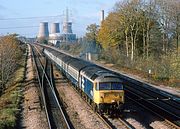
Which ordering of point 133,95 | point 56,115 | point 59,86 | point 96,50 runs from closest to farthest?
point 56,115 → point 133,95 → point 59,86 → point 96,50

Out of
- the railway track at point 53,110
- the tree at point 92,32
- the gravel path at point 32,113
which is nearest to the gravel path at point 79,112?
the railway track at point 53,110

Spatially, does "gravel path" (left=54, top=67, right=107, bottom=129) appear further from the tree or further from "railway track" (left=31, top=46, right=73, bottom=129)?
the tree

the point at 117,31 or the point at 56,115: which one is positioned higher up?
the point at 117,31

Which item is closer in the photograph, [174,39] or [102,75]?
[102,75]

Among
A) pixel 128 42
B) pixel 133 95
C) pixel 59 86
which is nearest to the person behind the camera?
pixel 133 95

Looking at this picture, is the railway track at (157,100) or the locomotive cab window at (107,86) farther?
the railway track at (157,100)

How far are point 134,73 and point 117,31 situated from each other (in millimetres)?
20011

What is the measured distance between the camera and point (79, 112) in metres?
27.0

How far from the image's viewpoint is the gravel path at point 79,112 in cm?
2308

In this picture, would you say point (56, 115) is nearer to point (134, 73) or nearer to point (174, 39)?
point (134, 73)

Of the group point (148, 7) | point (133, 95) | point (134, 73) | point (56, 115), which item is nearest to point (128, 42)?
point (148, 7)

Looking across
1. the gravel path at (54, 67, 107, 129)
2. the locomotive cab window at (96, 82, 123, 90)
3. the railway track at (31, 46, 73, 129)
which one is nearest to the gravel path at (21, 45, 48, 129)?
the railway track at (31, 46, 73, 129)

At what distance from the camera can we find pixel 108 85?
24.6 m

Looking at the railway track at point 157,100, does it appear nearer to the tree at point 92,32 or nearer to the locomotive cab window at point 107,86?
the locomotive cab window at point 107,86
